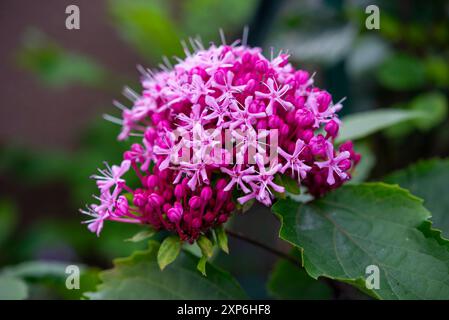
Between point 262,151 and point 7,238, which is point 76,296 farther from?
point 7,238

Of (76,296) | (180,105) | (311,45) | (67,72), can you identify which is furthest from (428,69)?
(67,72)

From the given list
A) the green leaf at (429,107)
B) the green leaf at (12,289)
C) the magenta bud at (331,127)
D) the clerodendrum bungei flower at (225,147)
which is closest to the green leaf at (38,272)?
the green leaf at (12,289)

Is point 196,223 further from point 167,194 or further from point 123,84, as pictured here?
point 123,84

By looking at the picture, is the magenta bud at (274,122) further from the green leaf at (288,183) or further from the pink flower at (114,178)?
the pink flower at (114,178)

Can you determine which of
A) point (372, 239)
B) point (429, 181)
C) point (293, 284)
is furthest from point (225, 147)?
point (429, 181)

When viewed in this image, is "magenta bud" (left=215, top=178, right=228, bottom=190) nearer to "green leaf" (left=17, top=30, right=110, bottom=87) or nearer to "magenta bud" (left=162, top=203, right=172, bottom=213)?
"magenta bud" (left=162, top=203, right=172, bottom=213)

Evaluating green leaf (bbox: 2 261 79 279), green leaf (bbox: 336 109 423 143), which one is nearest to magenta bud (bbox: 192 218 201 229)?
green leaf (bbox: 336 109 423 143)
